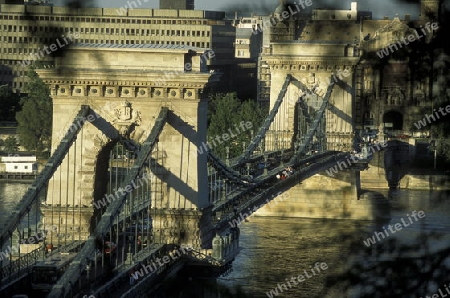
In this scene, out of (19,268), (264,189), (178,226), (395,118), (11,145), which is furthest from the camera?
(11,145)

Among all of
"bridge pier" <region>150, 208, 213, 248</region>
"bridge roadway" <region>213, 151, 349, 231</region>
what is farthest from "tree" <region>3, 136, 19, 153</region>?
"bridge pier" <region>150, 208, 213, 248</region>

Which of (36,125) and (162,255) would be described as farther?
(36,125)

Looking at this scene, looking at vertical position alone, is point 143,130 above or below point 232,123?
above

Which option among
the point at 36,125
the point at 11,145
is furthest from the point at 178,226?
the point at 11,145

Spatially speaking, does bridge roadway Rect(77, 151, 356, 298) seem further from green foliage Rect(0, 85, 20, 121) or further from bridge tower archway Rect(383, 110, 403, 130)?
green foliage Rect(0, 85, 20, 121)

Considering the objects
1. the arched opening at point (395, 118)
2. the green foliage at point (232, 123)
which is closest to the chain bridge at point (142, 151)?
the arched opening at point (395, 118)

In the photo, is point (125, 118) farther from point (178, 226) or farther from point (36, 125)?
point (36, 125)

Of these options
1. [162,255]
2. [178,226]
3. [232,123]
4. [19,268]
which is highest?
[232,123]
